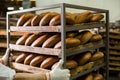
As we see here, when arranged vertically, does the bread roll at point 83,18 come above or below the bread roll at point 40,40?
above

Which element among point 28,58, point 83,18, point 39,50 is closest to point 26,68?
point 28,58

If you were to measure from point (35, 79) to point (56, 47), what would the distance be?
1.24 ft

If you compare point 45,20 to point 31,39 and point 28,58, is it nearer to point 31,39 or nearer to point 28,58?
point 31,39

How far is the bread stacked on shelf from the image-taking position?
4867mm

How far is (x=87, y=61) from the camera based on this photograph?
2.21 meters

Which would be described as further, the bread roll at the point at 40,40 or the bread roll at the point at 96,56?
the bread roll at the point at 96,56

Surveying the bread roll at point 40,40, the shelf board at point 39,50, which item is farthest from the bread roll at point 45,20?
the shelf board at point 39,50

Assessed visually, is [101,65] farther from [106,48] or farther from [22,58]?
[22,58]

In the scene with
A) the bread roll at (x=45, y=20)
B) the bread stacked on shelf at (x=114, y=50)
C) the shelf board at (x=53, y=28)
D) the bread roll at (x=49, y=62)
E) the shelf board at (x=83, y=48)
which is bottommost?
the bread stacked on shelf at (x=114, y=50)

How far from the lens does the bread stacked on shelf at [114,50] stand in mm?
4867

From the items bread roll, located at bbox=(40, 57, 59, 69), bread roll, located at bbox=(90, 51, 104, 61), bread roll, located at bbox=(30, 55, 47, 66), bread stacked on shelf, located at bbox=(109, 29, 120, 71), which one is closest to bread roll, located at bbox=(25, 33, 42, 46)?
bread roll, located at bbox=(30, 55, 47, 66)

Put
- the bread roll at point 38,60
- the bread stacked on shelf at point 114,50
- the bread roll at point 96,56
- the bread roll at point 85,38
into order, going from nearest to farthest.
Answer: the bread roll at point 38,60 → the bread roll at point 85,38 → the bread roll at point 96,56 → the bread stacked on shelf at point 114,50

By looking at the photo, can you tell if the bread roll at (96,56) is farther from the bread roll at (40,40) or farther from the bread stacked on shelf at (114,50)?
the bread stacked on shelf at (114,50)

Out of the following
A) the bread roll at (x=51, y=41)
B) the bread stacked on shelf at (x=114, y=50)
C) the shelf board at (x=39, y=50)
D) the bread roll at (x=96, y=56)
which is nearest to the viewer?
the shelf board at (x=39, y=50)
